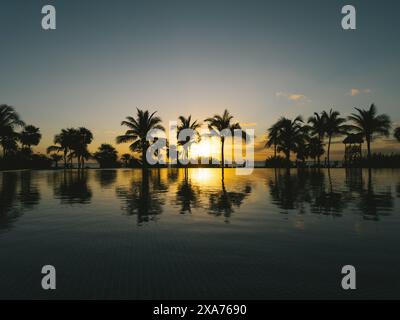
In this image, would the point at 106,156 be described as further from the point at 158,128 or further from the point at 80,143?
the point at 158,128

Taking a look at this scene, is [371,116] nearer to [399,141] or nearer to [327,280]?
[399,141]

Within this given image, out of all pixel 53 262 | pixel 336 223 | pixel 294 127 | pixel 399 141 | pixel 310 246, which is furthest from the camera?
pixel 399 141

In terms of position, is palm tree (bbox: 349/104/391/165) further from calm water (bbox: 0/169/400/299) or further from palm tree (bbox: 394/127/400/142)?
calm water (bbox: 0/169/400/299)

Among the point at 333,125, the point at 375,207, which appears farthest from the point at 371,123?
the point at 375,207

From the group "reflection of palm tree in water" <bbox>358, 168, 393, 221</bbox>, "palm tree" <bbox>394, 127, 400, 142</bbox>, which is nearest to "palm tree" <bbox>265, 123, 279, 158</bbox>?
"palm tree" <bbox>394, 127, 400, 142</bbox>

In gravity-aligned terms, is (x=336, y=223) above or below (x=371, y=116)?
below

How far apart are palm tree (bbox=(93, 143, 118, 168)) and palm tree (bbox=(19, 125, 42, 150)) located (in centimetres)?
1080

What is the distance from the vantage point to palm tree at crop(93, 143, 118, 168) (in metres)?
59.5

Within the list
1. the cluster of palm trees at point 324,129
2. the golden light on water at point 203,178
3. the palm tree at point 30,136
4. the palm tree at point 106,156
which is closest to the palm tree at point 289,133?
the cluster of palm trees at point 324,129

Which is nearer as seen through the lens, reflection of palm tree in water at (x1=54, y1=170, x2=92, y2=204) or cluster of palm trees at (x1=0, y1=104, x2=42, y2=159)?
reflection of palm tree in water at (x1=54, y1=170, x2=92, y2=204)

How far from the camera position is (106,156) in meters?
60.3
